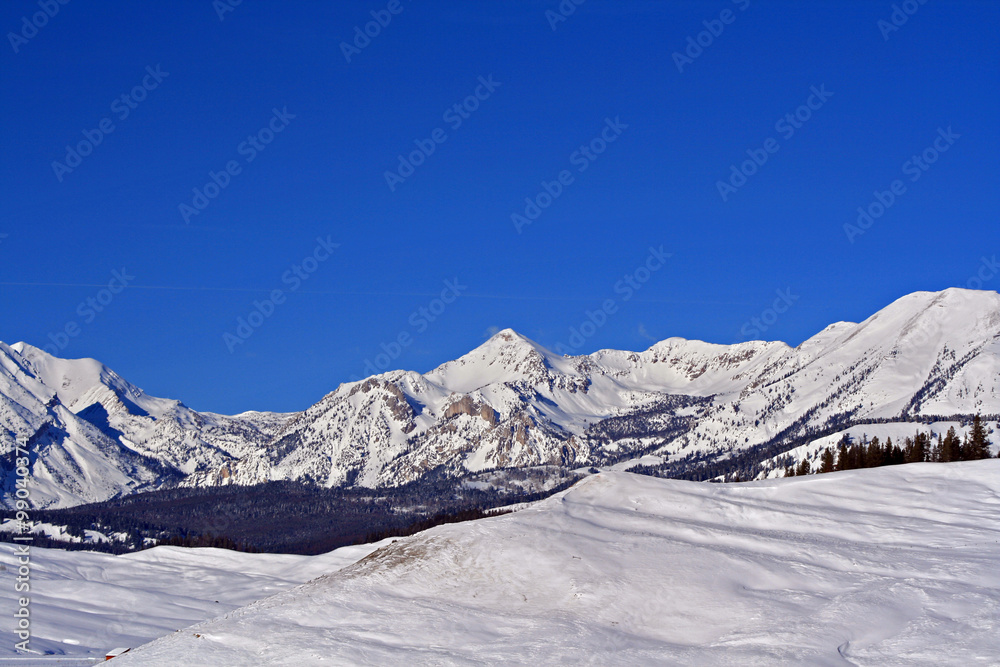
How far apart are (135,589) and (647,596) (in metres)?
89.3

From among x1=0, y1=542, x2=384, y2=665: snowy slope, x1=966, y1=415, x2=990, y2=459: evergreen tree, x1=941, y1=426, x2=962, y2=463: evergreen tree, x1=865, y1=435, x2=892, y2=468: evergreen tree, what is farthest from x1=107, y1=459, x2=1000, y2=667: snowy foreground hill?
x1=966, y1=415, x2=990, y2=459: evergreen tree

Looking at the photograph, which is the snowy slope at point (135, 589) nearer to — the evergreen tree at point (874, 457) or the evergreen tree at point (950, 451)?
the evergreen tree at point (874, 457)

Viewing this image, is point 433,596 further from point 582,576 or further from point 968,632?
point 968,632

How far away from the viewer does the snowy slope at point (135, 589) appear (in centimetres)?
8332

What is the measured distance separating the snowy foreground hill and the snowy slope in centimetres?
4027

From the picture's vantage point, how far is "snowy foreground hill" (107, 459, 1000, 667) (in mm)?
33500

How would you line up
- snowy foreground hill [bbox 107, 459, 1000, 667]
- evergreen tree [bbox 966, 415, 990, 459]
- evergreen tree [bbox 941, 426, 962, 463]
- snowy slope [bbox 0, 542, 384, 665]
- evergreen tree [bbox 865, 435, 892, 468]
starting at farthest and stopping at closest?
evergreen tree [bbox 941, 426, 962, 463] → evergreen tree [bbox 966, 415, 990, 459] → evergreen tree [bbox 865, 435, 892, 468] → snowy slope [bbox 0, 542, 384, 665] → snowy foreground hill [bbox 107, 459, 1000, 667]

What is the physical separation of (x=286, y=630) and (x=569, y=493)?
1026 inches

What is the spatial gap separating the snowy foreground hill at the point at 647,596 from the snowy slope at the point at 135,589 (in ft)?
132

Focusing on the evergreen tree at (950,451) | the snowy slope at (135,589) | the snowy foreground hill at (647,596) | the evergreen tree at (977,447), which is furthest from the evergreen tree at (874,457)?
the snowy slope at (135,589)

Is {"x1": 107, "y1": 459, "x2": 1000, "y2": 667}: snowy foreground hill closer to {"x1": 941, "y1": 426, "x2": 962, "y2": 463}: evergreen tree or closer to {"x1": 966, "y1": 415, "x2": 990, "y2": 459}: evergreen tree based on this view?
{"x1": 941, "y1": 426, "x2": 962, "y2": 463}: evergreen tree

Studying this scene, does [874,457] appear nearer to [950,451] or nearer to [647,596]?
[950,451]

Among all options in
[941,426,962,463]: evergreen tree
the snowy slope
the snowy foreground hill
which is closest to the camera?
the snowy foreground hill

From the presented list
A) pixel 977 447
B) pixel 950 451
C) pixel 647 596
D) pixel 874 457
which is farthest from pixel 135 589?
pixel 977 447
